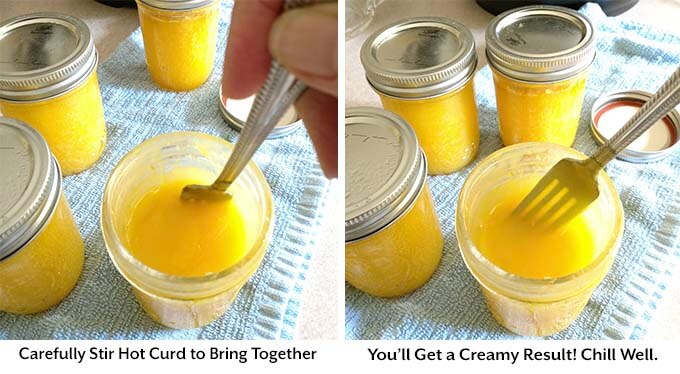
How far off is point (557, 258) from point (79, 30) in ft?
1.79

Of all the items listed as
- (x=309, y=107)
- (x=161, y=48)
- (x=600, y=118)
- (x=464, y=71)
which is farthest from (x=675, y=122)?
(x=161, y=48)

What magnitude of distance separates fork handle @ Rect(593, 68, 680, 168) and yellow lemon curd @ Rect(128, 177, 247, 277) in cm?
32

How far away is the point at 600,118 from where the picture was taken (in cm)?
87

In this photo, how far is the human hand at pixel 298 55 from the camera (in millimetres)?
457

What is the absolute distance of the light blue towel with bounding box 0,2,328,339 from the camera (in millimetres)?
693

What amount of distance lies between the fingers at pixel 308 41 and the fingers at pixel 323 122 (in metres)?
0.09

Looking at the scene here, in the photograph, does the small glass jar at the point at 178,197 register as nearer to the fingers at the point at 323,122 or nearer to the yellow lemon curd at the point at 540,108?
the fingers at the point at 323,122

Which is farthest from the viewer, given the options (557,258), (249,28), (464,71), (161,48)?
(161,48)

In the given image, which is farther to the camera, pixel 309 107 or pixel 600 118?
pixel 600 118

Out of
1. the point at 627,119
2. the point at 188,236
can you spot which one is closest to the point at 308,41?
the point at 188,236

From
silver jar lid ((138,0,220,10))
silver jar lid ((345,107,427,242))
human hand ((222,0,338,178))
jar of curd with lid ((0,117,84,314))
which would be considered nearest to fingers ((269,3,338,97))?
human hand ((222,0,338,178))

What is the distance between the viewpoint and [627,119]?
87cm

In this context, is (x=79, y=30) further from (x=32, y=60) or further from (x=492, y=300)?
(x=492, y=300)

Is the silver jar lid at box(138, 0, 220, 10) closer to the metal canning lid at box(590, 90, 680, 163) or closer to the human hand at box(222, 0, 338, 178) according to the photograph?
the human hand at box(222, 0, 338, 178)
